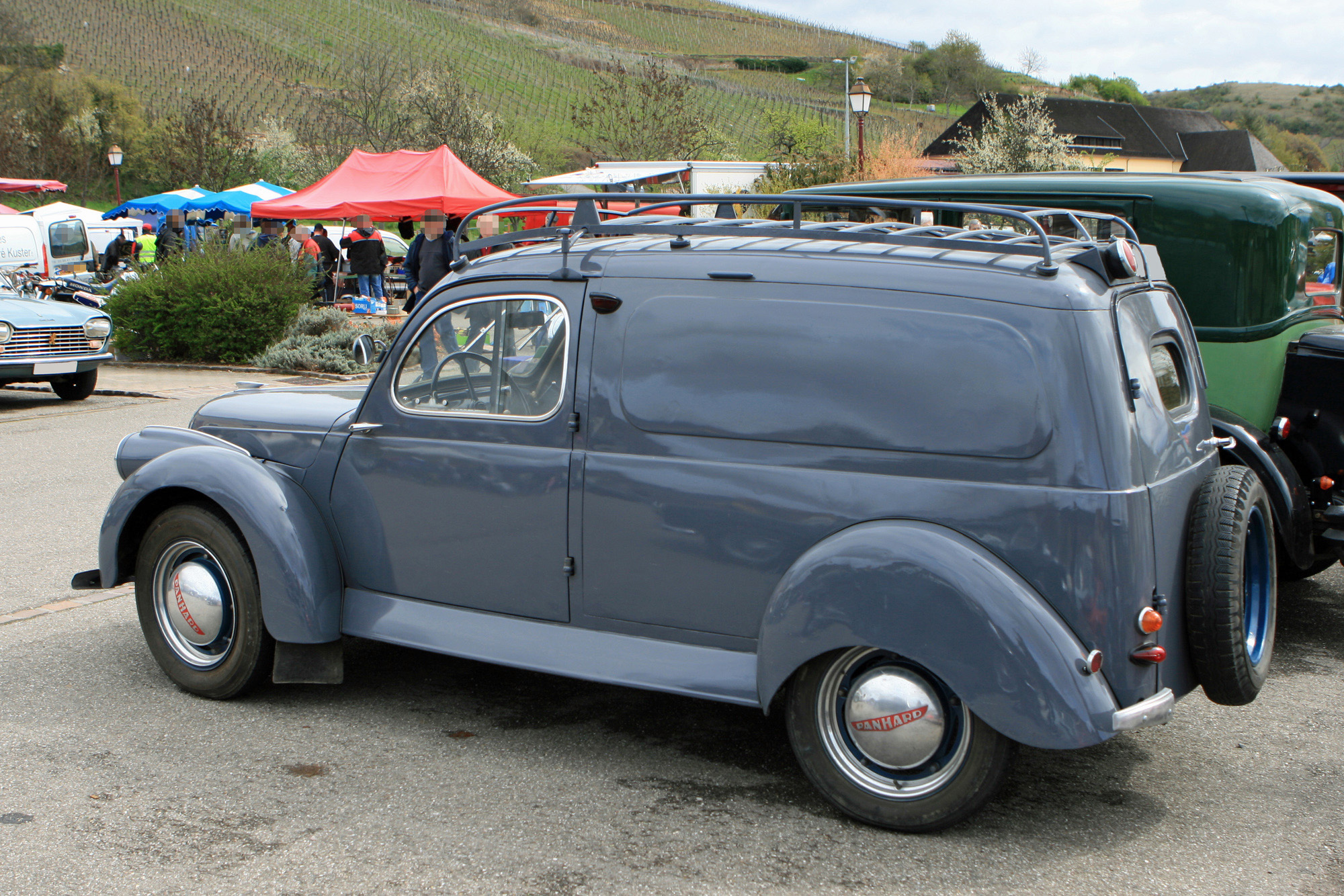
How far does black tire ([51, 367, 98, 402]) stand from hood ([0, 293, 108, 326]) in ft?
2.10

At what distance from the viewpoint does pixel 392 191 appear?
18.3m

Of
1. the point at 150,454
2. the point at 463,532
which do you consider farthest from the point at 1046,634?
the point at 150,454

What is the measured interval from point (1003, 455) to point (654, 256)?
1.31 metres

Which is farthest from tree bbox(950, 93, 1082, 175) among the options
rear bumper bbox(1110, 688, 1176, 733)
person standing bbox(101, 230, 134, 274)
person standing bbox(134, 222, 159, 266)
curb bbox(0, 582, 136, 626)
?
rear bumper bbox(1110, 688, 1176, 733)

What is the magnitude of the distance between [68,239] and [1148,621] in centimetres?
2856

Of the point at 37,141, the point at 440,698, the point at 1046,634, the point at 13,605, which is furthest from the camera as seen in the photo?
the point at 37,141

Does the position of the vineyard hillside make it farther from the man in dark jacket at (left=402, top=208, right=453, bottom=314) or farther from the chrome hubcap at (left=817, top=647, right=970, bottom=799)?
the chrome hubcap at (left=817, top=647, right=970, bottom=799)

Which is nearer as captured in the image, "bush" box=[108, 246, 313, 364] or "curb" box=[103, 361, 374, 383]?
"curb" box=[103, 361, 374, 383]

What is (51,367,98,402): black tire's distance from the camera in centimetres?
1329

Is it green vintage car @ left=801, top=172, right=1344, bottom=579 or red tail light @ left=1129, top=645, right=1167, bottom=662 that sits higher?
green vintage car @ left=801, top=172, right=1344, bottom=579

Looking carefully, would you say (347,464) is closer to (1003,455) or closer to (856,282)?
(856,282)

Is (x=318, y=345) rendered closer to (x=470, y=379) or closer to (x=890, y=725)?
(x=470, y=379)

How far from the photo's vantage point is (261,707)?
14.2 feet

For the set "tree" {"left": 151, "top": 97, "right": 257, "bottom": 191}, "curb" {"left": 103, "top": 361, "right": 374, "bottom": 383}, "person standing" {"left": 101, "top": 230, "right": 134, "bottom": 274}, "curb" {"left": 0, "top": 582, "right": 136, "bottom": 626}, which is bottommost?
"curb" {"left": 0, "top": 582, "right": 136, "bottom": 626}
